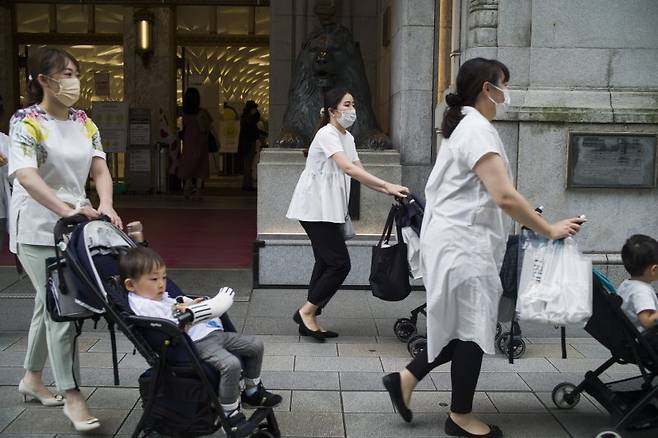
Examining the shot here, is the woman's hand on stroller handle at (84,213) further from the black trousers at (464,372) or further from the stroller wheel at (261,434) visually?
the black trousers at (464,372)

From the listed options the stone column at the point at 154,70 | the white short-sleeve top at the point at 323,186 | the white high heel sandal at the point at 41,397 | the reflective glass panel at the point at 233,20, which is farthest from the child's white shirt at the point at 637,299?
the reflective glass panel at the point at 233,20

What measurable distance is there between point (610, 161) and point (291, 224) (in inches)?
124

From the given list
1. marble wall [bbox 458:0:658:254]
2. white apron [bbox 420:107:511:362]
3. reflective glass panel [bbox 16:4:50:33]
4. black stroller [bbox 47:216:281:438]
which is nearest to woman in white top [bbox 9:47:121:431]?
black stroller [bbox 47:216:281:438]

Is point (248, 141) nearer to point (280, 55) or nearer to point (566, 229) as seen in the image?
point (280, 55)

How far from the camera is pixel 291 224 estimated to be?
8055 mm

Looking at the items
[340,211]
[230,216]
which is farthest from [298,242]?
[230,216]

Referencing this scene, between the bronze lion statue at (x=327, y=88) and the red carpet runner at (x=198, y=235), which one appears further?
the red carpet runner at (x=198, y=235)

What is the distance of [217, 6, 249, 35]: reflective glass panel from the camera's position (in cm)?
1764

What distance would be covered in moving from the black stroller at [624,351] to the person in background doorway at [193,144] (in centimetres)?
1149

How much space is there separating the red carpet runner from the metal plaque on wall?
3.72m

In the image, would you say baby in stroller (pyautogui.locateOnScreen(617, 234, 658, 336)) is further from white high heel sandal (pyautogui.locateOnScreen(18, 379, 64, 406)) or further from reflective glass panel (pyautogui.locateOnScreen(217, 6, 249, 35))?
reflective glass panel (pyautogui.locateOnScreen(217, 6, 249, 35))

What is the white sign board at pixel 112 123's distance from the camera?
16.0 metres

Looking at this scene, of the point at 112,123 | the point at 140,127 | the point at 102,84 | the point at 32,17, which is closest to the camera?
the point at 112,123

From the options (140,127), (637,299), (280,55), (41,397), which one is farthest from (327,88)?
(140,127)
